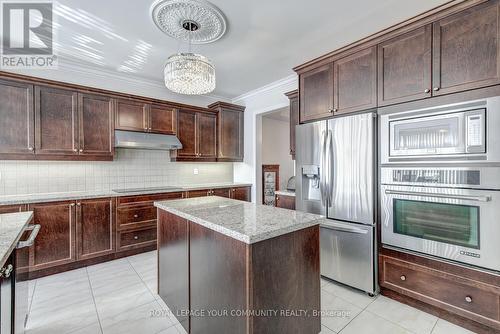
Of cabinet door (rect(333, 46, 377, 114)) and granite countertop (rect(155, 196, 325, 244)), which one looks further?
cabinet door (rect(333, 46, 377, 114))

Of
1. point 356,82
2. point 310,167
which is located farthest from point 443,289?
point 356,82

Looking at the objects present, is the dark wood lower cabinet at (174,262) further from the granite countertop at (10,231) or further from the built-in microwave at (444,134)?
the built-in microwave at (444,134)

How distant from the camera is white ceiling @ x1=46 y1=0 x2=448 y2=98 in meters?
2.18

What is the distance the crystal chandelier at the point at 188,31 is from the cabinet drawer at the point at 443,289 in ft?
7.80

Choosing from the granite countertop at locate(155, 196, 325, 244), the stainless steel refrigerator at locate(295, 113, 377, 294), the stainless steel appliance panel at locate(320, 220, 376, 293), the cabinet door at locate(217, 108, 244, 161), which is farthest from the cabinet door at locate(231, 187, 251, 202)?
the granite countertop at locate(155, 196, 325, 244)

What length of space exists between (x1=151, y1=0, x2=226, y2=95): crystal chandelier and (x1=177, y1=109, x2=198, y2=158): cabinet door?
1692mm

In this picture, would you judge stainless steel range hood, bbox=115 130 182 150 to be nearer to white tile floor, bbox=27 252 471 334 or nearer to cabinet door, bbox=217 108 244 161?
cabinet door, bbox=217 108 244 161

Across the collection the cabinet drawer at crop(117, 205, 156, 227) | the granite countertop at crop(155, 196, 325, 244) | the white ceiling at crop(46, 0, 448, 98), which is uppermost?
the white ceiling at crop(46, 0, 448, 98)

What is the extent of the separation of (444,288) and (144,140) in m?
3.76

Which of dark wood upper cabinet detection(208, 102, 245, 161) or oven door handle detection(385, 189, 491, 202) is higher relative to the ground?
dark wood upper cabinet detection(208, 102, 245, 161)

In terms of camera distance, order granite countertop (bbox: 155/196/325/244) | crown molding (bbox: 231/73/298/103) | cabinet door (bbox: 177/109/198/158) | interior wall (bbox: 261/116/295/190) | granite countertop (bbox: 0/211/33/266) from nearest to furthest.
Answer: granite countertop (bbox: 0/211/33/266) → granite countertop (bbox: 155/196/325/244) → crown molding (bbox: 231/73/298/103) → cabinet door (bbox: 177/109/198/158) → interior wall (bbox: 261/116/295/190)

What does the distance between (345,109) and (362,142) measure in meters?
0.42

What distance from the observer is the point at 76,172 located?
11.1 feet

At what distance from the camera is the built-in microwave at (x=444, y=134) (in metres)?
1.70
